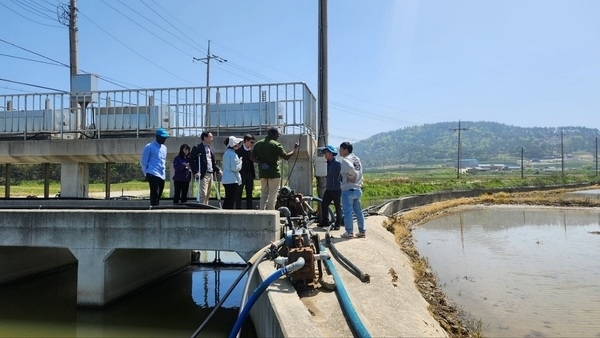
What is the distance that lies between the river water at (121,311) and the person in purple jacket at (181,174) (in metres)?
2.05

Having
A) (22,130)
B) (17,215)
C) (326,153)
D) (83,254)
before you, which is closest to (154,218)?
(83,254)

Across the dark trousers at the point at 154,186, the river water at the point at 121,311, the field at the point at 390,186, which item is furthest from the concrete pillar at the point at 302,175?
the field at the point at 390,186

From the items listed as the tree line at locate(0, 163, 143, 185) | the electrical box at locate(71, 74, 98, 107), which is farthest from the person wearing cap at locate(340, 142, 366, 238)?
the tree line at locate(0, 163, 143, 185)

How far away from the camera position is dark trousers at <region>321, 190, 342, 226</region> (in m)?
8.65

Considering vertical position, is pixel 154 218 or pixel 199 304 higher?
pixel 154 218

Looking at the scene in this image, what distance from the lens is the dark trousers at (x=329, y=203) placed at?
28.4 feet

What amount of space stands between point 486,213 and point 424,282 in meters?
20.7

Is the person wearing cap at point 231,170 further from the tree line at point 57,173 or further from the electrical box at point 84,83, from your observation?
the tree line at point 57,173

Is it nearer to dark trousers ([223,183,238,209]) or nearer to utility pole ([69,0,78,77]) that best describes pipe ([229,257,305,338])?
dark trousers ([223,183,238,209])

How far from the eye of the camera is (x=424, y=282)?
884cm

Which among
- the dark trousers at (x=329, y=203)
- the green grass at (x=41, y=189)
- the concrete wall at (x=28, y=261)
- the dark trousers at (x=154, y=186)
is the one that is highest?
the dark trousers at (x=154, y=186)

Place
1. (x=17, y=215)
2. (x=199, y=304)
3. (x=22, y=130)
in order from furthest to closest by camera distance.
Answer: (x=22, y=130) → (x=199, y=304) → (x=17, y=215)

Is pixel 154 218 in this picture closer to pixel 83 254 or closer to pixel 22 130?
pixel 83 254

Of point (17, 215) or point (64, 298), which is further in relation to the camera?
point (64, 298)
